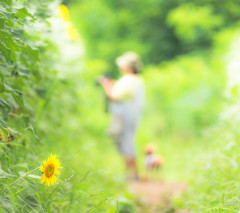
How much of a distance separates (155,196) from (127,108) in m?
1.55

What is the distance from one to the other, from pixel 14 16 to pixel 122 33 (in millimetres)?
10128

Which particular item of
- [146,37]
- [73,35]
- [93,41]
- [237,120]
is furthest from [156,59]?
[237,120]

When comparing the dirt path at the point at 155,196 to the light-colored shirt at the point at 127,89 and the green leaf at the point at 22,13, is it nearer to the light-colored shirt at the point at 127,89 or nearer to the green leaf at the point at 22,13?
the light-colored shirt at the point at 127,89

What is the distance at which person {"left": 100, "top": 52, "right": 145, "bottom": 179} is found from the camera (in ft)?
17.9

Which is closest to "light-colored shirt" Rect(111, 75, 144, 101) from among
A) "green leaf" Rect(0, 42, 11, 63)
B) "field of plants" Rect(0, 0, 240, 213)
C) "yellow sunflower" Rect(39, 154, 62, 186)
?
"field of plants" Rect(0, 0, 240, 213)

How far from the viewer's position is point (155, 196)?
4.21 metres

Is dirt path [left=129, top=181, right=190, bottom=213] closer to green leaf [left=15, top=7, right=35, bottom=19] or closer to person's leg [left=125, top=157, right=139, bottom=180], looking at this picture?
person's leg [left=125, top=157, right=139, bottom=180]

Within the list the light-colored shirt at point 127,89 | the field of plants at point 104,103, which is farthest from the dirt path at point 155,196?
the light-colored shirt at point 127,89

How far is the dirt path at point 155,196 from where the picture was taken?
347 centimetres

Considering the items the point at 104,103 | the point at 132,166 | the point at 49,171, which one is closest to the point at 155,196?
the point at 132,166

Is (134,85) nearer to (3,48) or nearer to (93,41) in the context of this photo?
(3,48)

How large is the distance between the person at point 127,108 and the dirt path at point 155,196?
15.4 inches

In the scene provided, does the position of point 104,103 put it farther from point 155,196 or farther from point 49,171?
point 49,171

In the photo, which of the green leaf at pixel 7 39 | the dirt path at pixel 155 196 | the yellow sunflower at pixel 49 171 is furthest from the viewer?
the dirt path at pixel 155 196
